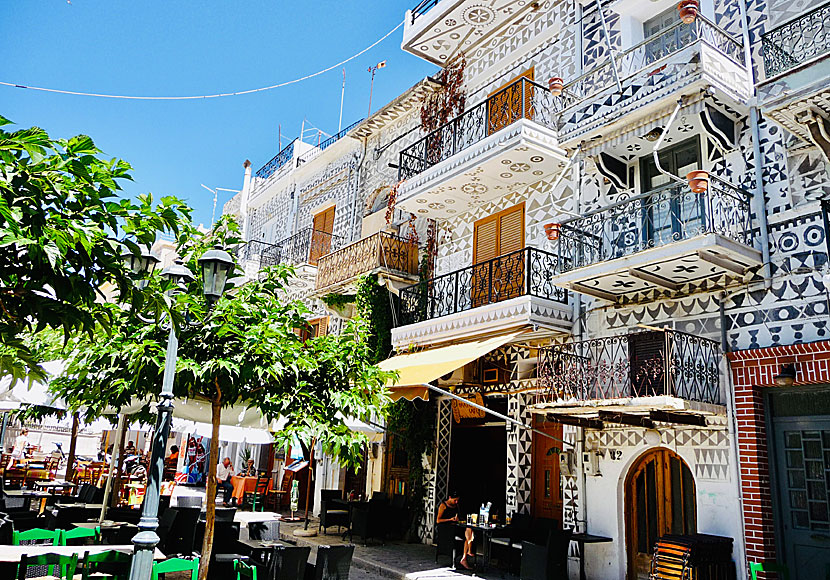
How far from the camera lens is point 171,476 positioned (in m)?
23.8

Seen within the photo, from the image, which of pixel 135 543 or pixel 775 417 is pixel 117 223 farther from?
pixel 775 417

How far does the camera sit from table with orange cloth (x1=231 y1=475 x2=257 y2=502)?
751 inches

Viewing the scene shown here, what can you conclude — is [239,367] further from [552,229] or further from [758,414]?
[758,414]

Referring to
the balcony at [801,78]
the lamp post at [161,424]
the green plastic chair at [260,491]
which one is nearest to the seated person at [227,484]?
the green plastic chair at [260,491]

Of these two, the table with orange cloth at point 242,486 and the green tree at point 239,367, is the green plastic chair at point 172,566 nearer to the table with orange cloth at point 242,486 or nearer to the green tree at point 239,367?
the green tree at point 239,367

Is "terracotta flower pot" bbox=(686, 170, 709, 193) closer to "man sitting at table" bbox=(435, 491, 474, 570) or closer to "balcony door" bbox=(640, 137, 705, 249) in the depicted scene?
"balcony door" bbox=(640, 137, 705, 249)

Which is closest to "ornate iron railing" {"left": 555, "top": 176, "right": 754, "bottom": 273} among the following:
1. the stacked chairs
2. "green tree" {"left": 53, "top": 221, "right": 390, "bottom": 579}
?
the stacked chairs

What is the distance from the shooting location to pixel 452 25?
580 inches

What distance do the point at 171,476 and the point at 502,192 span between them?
1743 centimetres

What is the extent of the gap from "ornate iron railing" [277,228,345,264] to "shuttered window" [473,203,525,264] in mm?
5946

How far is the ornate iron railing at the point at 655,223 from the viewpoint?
8727 millimetres

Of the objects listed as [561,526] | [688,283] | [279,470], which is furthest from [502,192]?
[279,470]

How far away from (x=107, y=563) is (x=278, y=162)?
1923 centimetres

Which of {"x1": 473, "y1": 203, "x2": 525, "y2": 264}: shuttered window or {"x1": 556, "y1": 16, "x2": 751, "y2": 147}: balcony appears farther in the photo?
{"x1": 473, "y1": 203, "x2": 525, "y2": 264}: shuttered window
